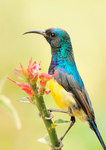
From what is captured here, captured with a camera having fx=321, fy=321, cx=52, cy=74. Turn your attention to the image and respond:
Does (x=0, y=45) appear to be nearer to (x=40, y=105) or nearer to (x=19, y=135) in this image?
(x=19, y=135)

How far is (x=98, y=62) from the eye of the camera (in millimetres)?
4754

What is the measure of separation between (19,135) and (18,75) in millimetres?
2711

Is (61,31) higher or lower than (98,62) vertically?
higher

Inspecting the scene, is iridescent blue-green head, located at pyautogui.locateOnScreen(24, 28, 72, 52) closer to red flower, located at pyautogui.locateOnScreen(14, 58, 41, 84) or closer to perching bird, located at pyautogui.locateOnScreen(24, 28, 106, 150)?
perching bird, located at pyautogui.locateOnScreen(24, 28, 106, 150)

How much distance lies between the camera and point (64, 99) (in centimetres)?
261

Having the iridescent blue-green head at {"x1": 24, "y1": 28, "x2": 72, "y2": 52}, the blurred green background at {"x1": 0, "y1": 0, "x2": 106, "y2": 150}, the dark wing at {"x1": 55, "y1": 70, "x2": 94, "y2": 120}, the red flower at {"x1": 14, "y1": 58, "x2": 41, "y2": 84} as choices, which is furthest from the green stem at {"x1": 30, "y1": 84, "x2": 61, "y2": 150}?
the iridescent blue-green head at {"x1": 24, "y1": 28, "x2": 72, "y2": 52}

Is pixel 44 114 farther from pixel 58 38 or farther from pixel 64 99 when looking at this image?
pixel 58 38

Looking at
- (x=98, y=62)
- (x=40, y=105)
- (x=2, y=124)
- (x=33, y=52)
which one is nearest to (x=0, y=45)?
(x=33, y=52)

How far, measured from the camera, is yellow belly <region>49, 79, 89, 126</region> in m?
2.61

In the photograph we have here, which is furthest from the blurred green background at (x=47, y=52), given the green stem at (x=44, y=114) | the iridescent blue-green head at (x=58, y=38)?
the green stem at (x=44, y=114)

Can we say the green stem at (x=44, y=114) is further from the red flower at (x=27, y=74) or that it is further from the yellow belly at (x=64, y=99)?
the yellow belly at (x=64, y=99)

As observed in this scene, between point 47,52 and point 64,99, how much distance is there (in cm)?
218

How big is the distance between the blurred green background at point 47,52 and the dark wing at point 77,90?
103 millimetres

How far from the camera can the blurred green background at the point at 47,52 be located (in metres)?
3.29
